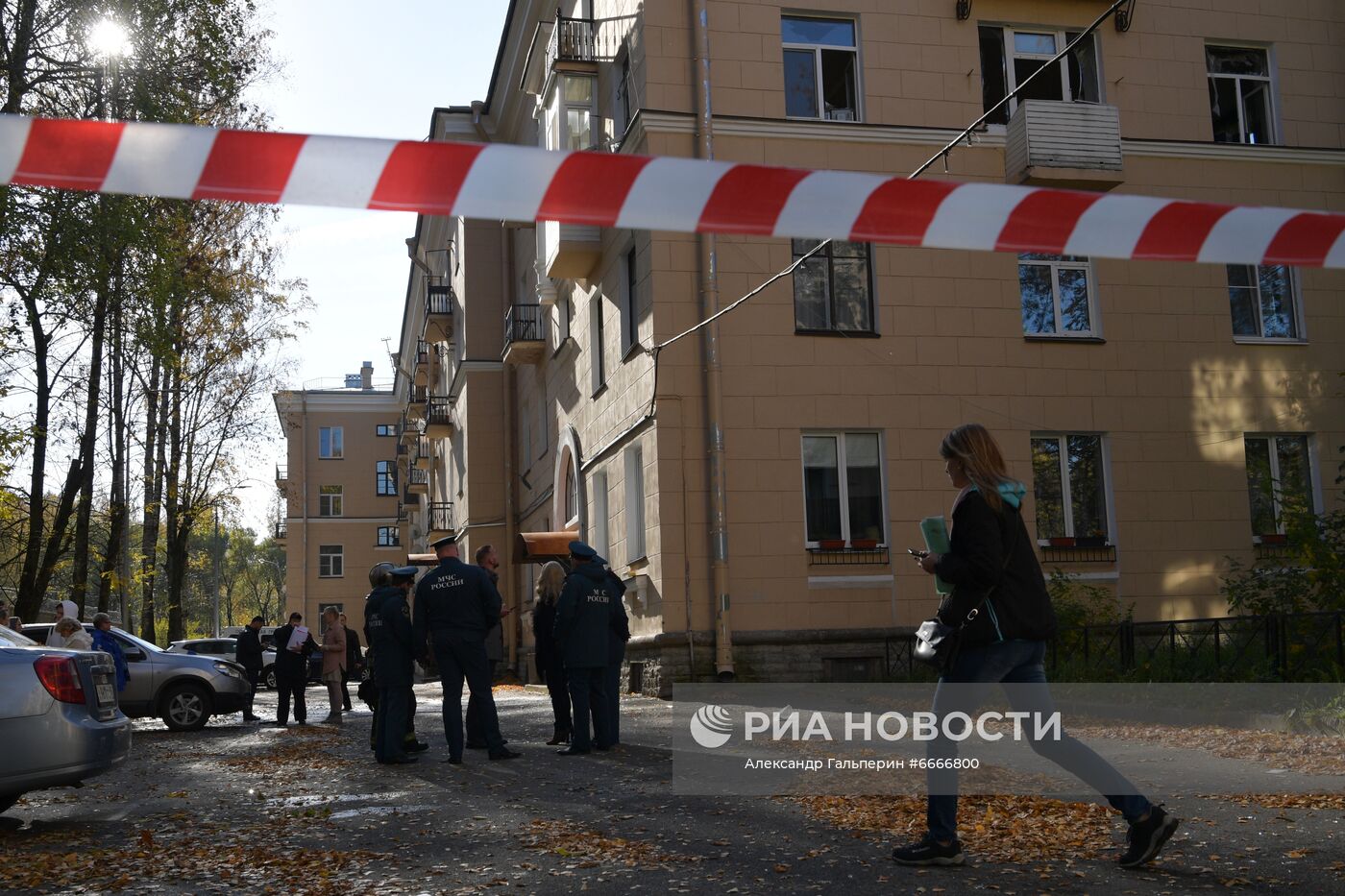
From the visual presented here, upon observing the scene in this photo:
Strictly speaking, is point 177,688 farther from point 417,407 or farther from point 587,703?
point 417,407

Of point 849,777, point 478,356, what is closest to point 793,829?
point 849,777

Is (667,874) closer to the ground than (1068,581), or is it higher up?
closer to the ground

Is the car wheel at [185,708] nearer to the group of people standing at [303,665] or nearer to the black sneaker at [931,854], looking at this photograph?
the group of people standing at [303,665]

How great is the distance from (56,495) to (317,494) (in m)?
37.1

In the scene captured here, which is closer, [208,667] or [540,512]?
[208,667]

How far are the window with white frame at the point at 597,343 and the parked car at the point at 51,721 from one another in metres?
15.8

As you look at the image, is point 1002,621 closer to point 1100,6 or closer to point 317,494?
point 1100,6

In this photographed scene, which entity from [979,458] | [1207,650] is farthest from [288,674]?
[979,458]

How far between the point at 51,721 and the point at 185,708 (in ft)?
38.2

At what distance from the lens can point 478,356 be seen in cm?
3556

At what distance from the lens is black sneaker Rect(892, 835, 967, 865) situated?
235 inches

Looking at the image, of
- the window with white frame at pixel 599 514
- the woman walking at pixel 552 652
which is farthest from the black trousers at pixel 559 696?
the window with white frame at pixel 599 514

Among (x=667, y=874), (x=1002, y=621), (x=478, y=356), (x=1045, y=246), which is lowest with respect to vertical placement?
(x=667, y=874)

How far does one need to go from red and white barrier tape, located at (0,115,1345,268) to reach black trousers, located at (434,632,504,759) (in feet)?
25.3
